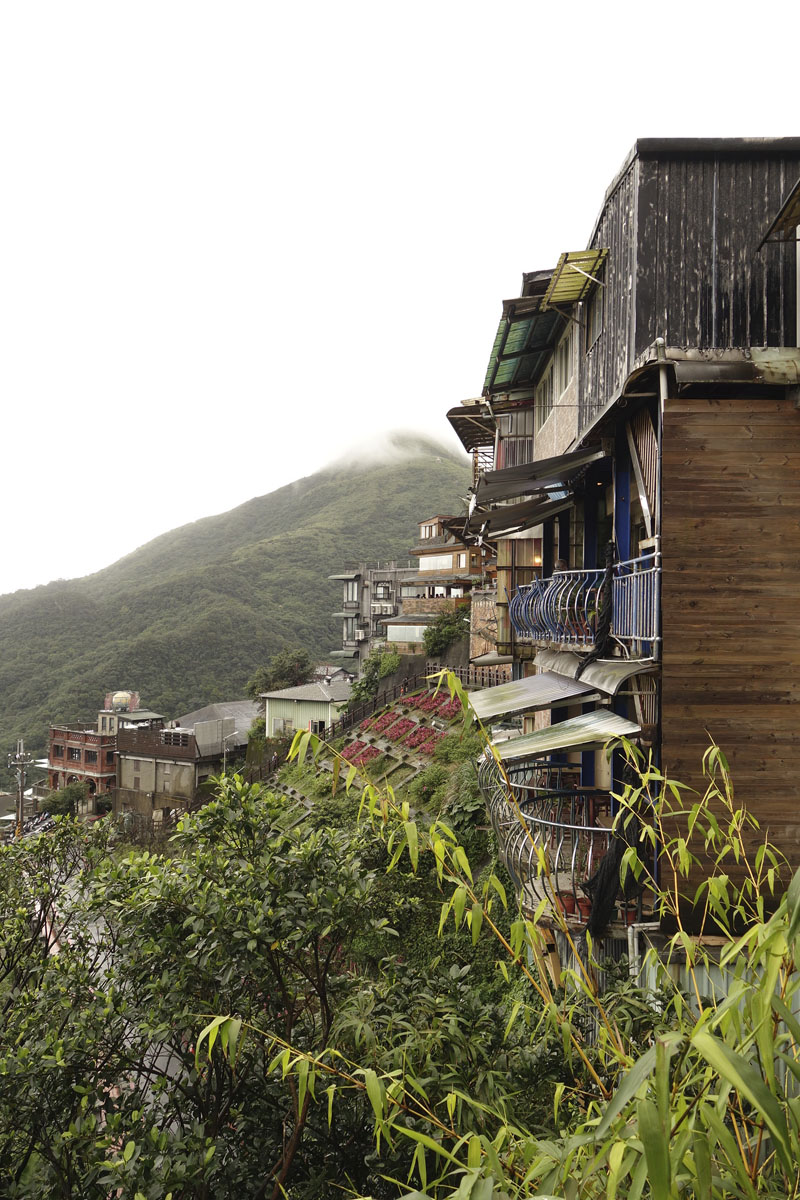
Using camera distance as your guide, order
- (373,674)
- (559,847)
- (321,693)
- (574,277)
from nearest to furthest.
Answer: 1. (559,847)
2. (574,277)
3. (373,674)
4. (321,693)

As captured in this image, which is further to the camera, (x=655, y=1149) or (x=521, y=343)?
(x=521, y=343)

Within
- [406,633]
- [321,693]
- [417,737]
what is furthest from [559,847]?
[406,633]

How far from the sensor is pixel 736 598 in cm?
668

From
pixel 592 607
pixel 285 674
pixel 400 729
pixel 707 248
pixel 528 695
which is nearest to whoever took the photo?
pixel 707 248

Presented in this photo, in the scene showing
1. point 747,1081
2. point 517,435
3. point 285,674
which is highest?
point 517,435

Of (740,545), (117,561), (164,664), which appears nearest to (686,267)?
(740,545)

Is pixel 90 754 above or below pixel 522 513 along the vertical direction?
below

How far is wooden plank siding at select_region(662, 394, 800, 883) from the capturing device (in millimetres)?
6570

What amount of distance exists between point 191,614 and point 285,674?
2949 cm

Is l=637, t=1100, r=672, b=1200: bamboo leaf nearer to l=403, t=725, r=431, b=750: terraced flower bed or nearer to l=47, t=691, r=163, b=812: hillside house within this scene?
l=403, t=725, r=431, b=750: terraced flower bed

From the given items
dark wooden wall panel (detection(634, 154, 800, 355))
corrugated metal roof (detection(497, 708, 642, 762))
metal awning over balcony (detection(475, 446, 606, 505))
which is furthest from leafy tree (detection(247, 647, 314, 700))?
dark wooden wall panel (detection(634, 154, 800, 355))

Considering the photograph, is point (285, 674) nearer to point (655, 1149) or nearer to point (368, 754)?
point (368, 754)

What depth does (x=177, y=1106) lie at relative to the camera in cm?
474

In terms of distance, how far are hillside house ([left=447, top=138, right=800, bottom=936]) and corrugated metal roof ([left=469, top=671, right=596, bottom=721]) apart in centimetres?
4
